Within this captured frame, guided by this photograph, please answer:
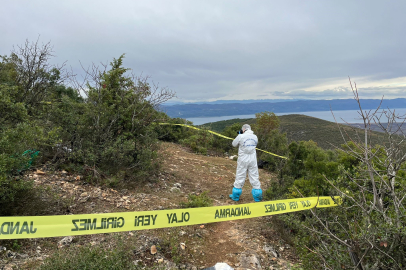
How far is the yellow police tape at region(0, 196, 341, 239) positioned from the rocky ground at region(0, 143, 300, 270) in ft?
1.48

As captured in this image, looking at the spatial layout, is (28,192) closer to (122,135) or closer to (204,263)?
(122,135)

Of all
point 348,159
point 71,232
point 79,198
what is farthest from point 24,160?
point 348,159

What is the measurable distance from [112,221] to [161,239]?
3.81ft

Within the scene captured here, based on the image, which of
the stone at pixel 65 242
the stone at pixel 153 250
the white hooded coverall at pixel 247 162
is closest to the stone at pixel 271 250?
the stone at pixel 153 250

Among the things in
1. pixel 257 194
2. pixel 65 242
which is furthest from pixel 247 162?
pixel 65 242

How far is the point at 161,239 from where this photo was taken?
3.33 metres

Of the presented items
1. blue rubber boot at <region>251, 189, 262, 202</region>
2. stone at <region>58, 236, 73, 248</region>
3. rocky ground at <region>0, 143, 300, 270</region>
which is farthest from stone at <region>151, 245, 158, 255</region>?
blue rubber boot at <region>251, 189, 262, 202</region>

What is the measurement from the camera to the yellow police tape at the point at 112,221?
6.93 feet

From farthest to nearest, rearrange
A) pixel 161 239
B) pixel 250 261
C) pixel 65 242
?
pixel 161 239
pixel 250 261
pixel 65 242

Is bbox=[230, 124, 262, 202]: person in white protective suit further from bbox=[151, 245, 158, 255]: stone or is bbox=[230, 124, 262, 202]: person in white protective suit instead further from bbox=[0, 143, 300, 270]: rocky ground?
bbox=[151, 245, 158, 255]: stone

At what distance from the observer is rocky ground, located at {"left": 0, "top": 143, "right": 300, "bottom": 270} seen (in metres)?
2.85

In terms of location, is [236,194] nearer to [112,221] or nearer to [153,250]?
[153,250]

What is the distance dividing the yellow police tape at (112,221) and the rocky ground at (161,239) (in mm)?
450

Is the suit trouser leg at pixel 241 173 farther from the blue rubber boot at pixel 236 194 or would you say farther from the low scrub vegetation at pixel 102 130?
the low scrub vegetation at pixel 102 130
